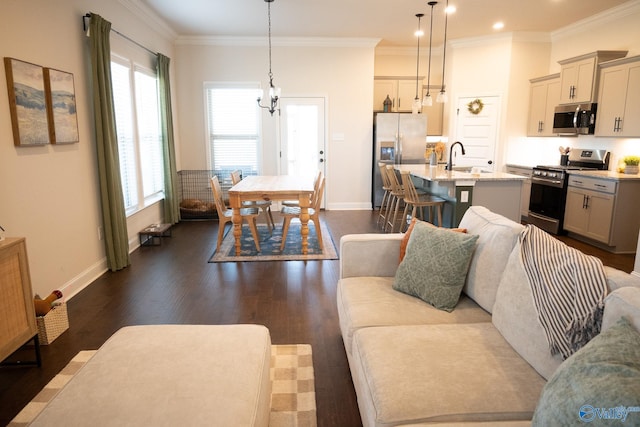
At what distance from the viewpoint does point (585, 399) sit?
96 cm

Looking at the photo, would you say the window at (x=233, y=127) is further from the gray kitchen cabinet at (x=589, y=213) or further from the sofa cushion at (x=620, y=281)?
the sofa cushion at (x=620, y=281)

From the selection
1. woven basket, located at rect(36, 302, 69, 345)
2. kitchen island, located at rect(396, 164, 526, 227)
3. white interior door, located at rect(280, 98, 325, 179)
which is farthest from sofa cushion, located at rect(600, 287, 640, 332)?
white interior door, located at rect(280, 98, 325, 179)

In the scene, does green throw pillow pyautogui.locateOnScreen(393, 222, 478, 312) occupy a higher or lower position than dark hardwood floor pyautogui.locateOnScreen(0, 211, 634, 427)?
higher

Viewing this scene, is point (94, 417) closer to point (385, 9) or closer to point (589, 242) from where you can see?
point (385, 9)

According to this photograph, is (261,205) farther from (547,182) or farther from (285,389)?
(547,182)

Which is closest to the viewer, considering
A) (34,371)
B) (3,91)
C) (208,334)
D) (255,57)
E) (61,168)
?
(208,334)

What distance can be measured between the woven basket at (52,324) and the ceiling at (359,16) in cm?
A: 380

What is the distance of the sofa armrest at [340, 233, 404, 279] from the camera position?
8.55 feet

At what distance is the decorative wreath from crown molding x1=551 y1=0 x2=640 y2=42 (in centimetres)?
140

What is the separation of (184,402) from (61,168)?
9.28 ft

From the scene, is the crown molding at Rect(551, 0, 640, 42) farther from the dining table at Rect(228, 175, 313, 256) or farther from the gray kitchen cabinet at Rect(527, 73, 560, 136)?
the dining table at Rect(228, 175, 313, 256)

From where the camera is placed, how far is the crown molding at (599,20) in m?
5.10

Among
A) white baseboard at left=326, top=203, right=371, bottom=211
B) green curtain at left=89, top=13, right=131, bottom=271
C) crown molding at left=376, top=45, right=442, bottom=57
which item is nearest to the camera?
green curtain at left=89, top=13, right=131, bottom=271

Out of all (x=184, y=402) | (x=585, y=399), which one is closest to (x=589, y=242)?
(x=585, y=399)
